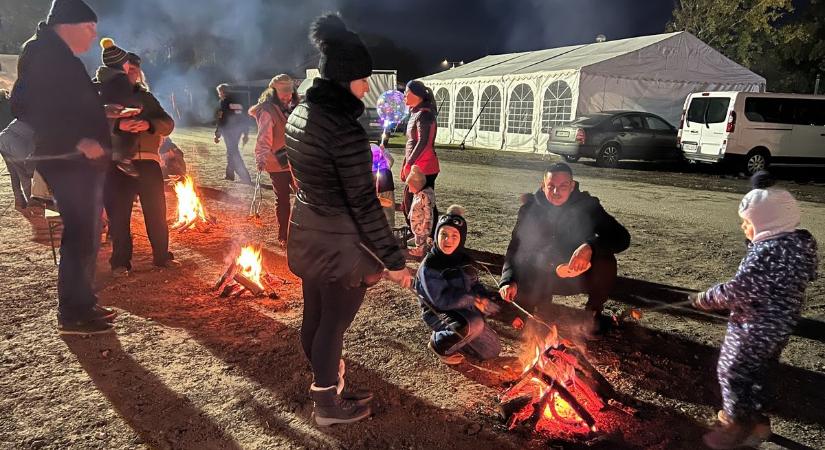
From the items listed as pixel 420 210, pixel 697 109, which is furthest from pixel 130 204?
pixel 697 109

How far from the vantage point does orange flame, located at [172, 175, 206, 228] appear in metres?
6.62

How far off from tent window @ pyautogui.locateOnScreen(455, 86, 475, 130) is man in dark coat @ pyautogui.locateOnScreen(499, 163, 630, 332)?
57.3ft

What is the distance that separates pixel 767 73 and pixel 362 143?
140 feet

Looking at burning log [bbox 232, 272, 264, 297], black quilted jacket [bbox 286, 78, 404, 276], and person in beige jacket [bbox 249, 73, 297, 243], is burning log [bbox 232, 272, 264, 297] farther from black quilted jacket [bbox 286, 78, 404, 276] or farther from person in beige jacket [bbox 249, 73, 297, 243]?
black quilted jacket [bbox 286, 78, 404, 276]

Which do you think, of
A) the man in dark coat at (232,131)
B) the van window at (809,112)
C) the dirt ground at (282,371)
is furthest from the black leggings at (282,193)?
the van window at (809,112)

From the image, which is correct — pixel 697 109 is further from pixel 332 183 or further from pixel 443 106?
pixel 332 183

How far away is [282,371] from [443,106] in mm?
20264

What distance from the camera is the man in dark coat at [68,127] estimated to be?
3426 millimetres

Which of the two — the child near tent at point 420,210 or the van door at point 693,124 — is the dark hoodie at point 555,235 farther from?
the van door at point 693,124

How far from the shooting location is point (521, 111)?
1867 cm

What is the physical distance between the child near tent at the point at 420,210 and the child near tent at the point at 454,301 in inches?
73.9

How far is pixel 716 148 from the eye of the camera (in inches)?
537

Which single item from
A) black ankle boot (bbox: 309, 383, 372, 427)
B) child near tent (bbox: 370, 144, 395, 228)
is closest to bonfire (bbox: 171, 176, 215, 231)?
child near tent (bbox: 370, 144, 395, 228)

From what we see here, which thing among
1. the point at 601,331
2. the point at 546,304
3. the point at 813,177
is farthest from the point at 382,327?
the point at 813,177
